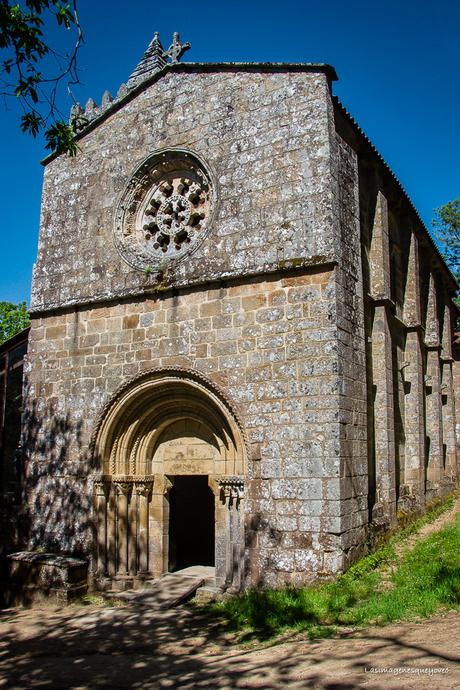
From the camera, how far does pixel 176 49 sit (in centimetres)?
1062

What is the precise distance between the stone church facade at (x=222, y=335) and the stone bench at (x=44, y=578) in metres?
0.39

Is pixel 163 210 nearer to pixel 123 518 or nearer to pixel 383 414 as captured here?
pixel 383 414

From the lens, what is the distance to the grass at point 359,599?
667 cm

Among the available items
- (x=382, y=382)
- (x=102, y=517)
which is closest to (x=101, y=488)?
(x=102, y=517)

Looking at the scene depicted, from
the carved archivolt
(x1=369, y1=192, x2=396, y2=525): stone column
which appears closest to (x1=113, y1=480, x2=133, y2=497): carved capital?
the carved archivolt

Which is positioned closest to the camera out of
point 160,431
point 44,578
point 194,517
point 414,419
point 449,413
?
point 44,578

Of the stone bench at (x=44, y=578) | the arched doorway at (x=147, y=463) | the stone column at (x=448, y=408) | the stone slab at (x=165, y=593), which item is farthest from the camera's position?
the stone column at (x=448, y=408)

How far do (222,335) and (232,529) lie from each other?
106 inches

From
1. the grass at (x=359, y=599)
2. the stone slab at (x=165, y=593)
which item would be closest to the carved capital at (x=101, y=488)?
the stone slab at (x=165, y=593)

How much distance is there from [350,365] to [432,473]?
21.1 feet

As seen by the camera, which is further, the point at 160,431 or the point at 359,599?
the point at 160,431

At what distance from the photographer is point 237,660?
241 inches

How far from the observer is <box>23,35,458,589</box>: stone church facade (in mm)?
8102

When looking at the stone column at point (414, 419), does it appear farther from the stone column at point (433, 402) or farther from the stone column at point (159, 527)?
the stone column at point (159, 527)
